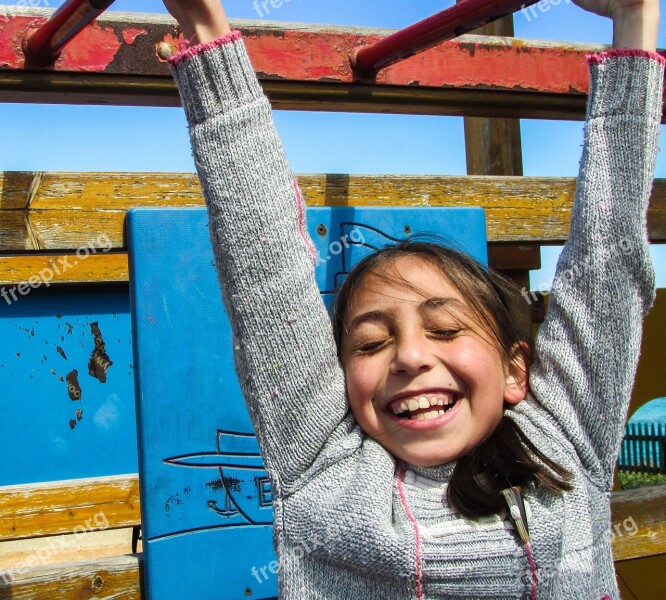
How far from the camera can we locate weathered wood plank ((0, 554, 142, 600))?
5.21ft

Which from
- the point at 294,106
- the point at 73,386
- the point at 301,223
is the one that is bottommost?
the point at 73,386

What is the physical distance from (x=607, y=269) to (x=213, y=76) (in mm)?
691

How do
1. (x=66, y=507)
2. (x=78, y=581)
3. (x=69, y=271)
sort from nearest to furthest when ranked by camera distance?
(x=78, y=581), (x=66, y=507), (x=69, y=271)

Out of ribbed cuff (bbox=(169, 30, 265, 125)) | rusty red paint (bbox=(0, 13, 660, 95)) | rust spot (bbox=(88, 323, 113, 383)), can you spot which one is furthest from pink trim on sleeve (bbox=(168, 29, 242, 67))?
rust spot (bbox=(88, 323, 113, 383))

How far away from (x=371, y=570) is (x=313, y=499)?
138 millimetres

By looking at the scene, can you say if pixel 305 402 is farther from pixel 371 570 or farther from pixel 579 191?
pixel 579 191

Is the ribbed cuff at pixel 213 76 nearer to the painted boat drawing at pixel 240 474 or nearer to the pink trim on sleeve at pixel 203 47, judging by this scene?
the pink trim on sleeve at pixel 203 47

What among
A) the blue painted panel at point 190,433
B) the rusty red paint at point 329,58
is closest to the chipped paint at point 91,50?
the rusty red paint at point 329,58

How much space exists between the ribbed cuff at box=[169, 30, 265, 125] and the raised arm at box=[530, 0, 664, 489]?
0.59 m

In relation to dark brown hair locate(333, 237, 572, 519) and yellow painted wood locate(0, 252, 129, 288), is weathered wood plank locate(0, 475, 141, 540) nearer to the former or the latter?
yellow painted wood locate(0, 252, 129, 288)

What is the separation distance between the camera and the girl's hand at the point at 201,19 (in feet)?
3.89

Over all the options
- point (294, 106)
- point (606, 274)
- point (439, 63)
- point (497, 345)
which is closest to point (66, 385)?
point (294, 106)

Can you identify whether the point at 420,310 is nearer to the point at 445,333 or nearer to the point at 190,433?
the point at 445,333

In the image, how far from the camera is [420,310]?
1293mm
